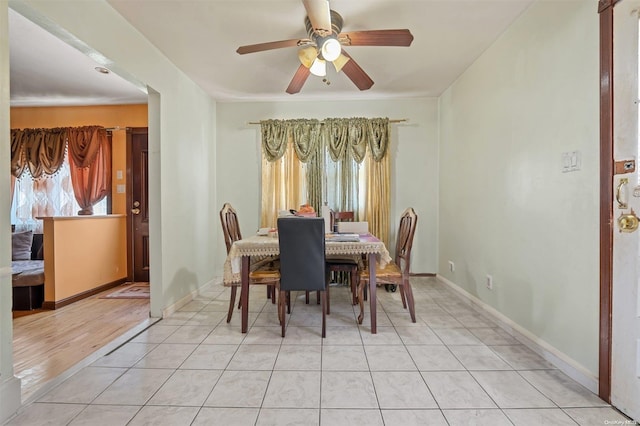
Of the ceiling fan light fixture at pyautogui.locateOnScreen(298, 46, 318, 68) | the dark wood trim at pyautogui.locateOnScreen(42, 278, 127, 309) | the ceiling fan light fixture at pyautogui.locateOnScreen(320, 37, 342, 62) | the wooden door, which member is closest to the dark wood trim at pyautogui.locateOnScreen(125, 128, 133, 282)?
the wooden door

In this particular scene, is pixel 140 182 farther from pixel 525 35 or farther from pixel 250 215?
pixel 525 35

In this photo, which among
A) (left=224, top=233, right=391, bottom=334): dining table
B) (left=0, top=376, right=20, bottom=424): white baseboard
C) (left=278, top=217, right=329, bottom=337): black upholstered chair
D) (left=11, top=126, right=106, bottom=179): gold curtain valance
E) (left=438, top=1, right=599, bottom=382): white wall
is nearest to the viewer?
(left=0, top=376, right=20, bottom=424): white baseboard

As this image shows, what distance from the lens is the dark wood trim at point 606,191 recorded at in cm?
156

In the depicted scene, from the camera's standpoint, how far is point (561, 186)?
1916mm

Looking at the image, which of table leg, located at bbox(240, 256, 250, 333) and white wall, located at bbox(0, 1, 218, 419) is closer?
white wall, located at bbox(0, 1, 218, 419)

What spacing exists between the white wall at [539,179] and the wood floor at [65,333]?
317 centimetres

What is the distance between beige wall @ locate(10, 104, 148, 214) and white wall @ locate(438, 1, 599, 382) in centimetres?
447

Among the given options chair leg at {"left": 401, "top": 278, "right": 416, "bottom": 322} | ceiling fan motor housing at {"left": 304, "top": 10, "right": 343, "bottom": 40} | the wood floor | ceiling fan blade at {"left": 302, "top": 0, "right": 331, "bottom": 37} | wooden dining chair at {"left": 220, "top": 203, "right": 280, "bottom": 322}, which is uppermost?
ceiling fan motor housing at {"left": 304, "top": 10, "right": 343, "bottom": 40}

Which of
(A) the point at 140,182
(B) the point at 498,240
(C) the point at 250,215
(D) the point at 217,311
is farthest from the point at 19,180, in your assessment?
(B) the point at 498,240

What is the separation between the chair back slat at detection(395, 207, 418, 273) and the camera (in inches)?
108

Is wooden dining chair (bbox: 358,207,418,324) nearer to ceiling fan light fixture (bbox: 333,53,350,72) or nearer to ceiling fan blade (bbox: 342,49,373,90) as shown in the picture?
ceiling fan blade (bbox: 342,49,373,90)

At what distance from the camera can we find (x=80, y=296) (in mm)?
3510

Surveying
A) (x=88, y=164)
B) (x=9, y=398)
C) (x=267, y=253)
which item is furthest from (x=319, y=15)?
(x=88, y=164)

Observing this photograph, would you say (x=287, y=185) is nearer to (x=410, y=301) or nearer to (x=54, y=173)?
(x=410, y=301)
